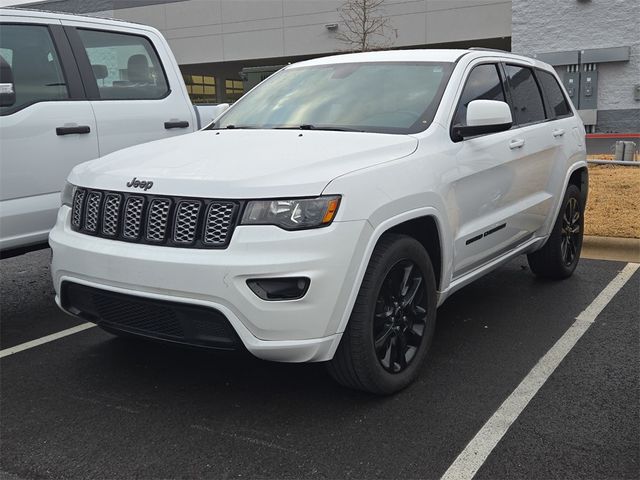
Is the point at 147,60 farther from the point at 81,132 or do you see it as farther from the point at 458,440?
the point at 458,440

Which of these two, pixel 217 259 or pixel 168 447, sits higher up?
pixel 217 259

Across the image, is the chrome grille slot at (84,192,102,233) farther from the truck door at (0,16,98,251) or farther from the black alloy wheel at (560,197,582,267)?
the black alloy wheel at (560,197,582,267)

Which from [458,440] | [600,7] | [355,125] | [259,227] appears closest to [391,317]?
[458,440]

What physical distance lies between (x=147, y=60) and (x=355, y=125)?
8.59 feet

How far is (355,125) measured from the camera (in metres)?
3.98

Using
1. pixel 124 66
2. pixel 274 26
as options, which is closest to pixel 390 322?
pixel 124 66

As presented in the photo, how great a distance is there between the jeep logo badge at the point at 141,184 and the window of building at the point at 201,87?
1271 inches

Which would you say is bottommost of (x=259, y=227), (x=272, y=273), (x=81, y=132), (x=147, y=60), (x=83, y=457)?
(x=83, y=457)

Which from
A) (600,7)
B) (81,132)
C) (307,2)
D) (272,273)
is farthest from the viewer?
(307,2)

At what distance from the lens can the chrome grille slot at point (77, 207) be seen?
141 inches

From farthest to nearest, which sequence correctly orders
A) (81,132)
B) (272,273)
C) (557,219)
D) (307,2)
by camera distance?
(307,2) < (557,219) < (81,132) < (272,273)

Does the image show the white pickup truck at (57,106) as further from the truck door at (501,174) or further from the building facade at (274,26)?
the building facade at (274,26)

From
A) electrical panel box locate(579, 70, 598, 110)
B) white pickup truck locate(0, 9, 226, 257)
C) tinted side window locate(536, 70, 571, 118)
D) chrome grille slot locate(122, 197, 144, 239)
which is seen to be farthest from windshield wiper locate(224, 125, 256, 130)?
electrical panel box locate(579, 70, 598, 110)

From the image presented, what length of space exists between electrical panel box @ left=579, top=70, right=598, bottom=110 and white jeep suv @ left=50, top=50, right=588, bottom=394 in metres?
13.9
